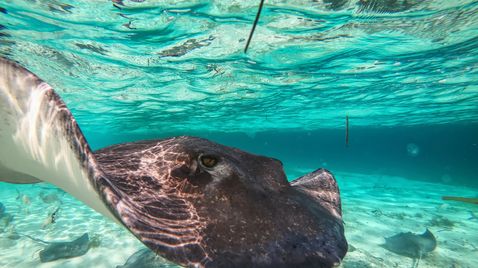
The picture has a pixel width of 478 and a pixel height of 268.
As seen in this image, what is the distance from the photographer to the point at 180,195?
2.40 meters

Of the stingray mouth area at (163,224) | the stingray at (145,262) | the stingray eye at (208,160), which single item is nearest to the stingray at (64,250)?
the stingray at (145,262)

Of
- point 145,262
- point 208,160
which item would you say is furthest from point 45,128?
point 145,262

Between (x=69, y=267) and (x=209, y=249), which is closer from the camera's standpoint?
(x=209, y=249)

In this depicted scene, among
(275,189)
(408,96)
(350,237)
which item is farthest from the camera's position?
(408,96)

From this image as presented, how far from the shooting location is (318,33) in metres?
12.3

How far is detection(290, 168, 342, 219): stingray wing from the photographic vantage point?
10.1 feet

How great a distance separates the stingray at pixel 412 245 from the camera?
8.40 meters

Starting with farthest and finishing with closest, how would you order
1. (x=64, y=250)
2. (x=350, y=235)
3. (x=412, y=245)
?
1. (x=350, y=235)
2. (x=412, y=245)
3. (x=64, y=250)

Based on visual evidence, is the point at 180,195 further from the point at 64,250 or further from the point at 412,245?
the point at 412,245

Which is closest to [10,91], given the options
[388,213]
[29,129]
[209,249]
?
[29,129]

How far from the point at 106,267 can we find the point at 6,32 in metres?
12.5

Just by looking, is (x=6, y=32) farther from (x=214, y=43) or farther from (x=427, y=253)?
(x=427, y=253)

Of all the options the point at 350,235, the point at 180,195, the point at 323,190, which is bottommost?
the point at 350,235

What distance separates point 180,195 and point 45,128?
1.23 meters
